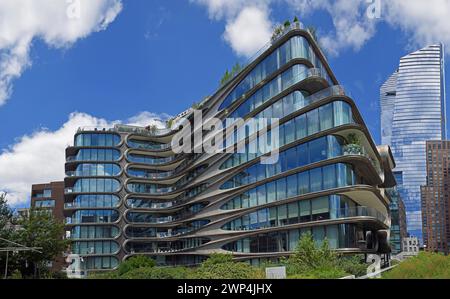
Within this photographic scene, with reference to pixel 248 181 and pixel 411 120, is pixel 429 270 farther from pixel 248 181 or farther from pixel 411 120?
pixel 411 120

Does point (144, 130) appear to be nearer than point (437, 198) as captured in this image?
Yes

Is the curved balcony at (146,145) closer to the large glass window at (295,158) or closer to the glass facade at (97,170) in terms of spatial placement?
the glass facade at (97,170)

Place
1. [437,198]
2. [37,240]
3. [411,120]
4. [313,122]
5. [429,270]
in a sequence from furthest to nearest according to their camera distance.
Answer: [411,120] → [437,198] → [37,240] → [313,122] → [429,270]

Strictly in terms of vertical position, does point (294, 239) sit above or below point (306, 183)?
below

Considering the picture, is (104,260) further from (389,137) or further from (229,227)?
(389,137)

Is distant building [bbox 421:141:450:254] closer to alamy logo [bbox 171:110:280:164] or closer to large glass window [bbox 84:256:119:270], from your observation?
alamy logo [bbox 171:110:280:164]

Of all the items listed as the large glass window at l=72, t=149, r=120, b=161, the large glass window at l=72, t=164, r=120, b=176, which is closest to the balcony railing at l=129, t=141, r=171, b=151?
the large glass window at l=72, t=149, r=120, b=161

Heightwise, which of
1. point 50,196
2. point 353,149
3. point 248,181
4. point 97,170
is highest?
point 97,170

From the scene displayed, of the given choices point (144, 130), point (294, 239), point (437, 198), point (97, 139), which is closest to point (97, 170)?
point (97, 139)

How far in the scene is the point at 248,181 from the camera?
46.6 metres

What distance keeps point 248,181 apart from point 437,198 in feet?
189

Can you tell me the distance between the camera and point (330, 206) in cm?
3662

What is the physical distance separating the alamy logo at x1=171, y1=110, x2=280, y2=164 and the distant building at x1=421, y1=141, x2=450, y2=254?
4881cm

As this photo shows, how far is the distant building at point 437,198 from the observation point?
87000mm
